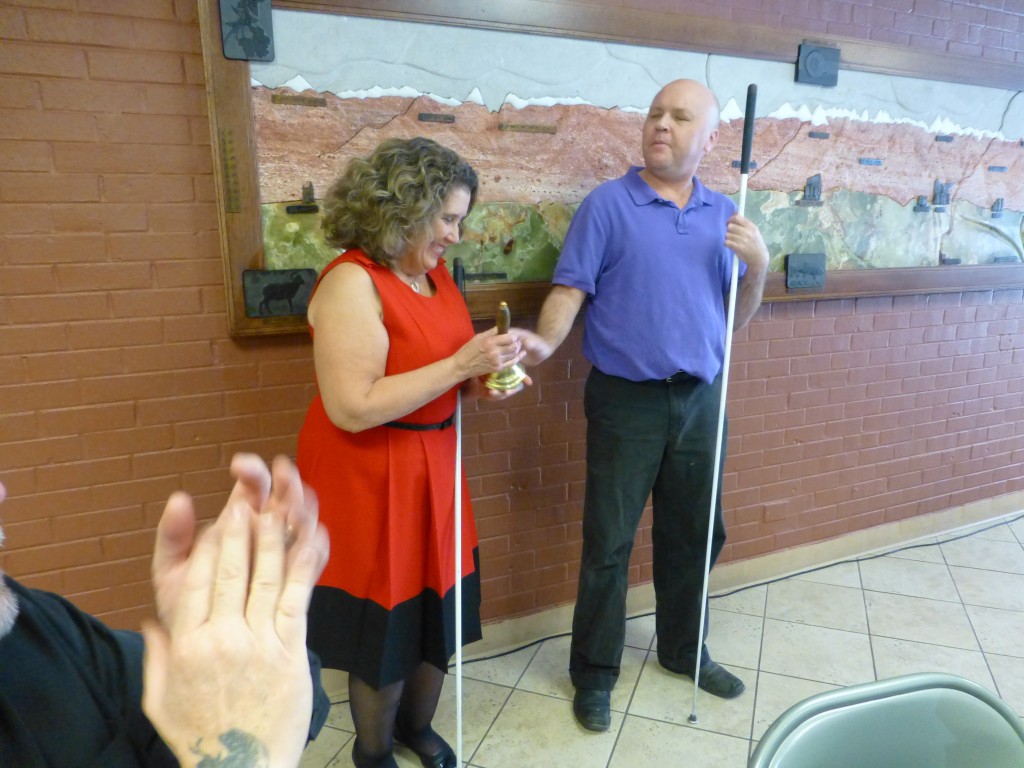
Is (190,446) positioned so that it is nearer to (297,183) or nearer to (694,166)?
(297,183)

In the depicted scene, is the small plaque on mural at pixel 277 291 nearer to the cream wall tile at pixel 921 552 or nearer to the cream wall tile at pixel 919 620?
the cream wall tile at pixel 919 620

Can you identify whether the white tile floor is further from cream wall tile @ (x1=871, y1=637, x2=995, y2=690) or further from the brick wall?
the brick wall

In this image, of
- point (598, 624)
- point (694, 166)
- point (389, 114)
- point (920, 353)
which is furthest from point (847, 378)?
point (389, 114)

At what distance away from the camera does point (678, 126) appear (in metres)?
2.03

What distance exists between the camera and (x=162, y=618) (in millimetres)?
641

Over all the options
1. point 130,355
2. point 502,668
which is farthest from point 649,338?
point 130,355

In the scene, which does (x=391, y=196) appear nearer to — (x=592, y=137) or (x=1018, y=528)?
(x=592, y=137)

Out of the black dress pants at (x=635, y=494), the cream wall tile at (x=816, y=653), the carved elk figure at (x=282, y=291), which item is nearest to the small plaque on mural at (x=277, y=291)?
the carved elk figure at (x=282, y=291)

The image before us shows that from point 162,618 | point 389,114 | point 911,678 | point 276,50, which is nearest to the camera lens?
point 162,618

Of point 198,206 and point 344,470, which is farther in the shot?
point 198,206

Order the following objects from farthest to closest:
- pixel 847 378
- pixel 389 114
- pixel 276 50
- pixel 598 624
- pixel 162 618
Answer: pixel 847 378 < pixel 598 624 < pixel 389 114 < pixel 276 50 < pixel 162 618

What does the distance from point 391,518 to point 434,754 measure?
2.78 feet

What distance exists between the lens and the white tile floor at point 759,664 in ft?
7.00

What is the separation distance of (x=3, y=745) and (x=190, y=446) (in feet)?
4.06
